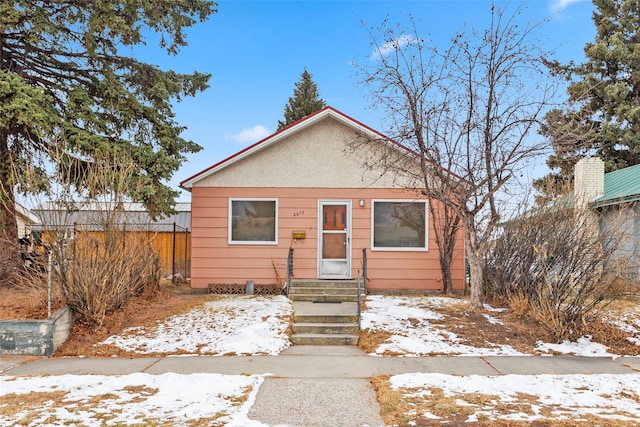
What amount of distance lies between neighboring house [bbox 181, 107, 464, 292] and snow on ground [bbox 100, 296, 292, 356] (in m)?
2.56

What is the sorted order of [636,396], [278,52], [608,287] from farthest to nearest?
[278,52], [608,287], [636,396]

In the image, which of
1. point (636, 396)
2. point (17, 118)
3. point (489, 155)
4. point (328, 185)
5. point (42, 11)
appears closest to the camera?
point (636, 396)

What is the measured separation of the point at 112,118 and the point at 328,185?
6046mm

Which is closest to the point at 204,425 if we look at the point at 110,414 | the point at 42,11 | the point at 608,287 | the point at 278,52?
the point at 110,414

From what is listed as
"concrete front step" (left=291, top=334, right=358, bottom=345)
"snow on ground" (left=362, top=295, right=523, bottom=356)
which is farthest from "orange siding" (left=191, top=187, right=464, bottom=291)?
"concrete front step" (left=291, top=334, right=358, bottom=345)

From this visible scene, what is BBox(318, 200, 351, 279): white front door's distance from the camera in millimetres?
11648

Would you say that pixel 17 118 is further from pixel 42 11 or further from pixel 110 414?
pixel 110 414

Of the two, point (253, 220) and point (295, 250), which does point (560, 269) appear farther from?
point (253, 220)

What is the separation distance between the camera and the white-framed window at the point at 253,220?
1174 centimetres

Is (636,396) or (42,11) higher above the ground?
(42,11)

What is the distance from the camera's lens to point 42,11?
1044cm

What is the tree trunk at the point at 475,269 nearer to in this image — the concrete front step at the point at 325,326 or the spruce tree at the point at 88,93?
the concrete front step at the point at 325,326

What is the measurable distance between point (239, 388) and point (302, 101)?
3255 centimetres

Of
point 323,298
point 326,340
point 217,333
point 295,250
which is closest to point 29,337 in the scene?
point 217,333
